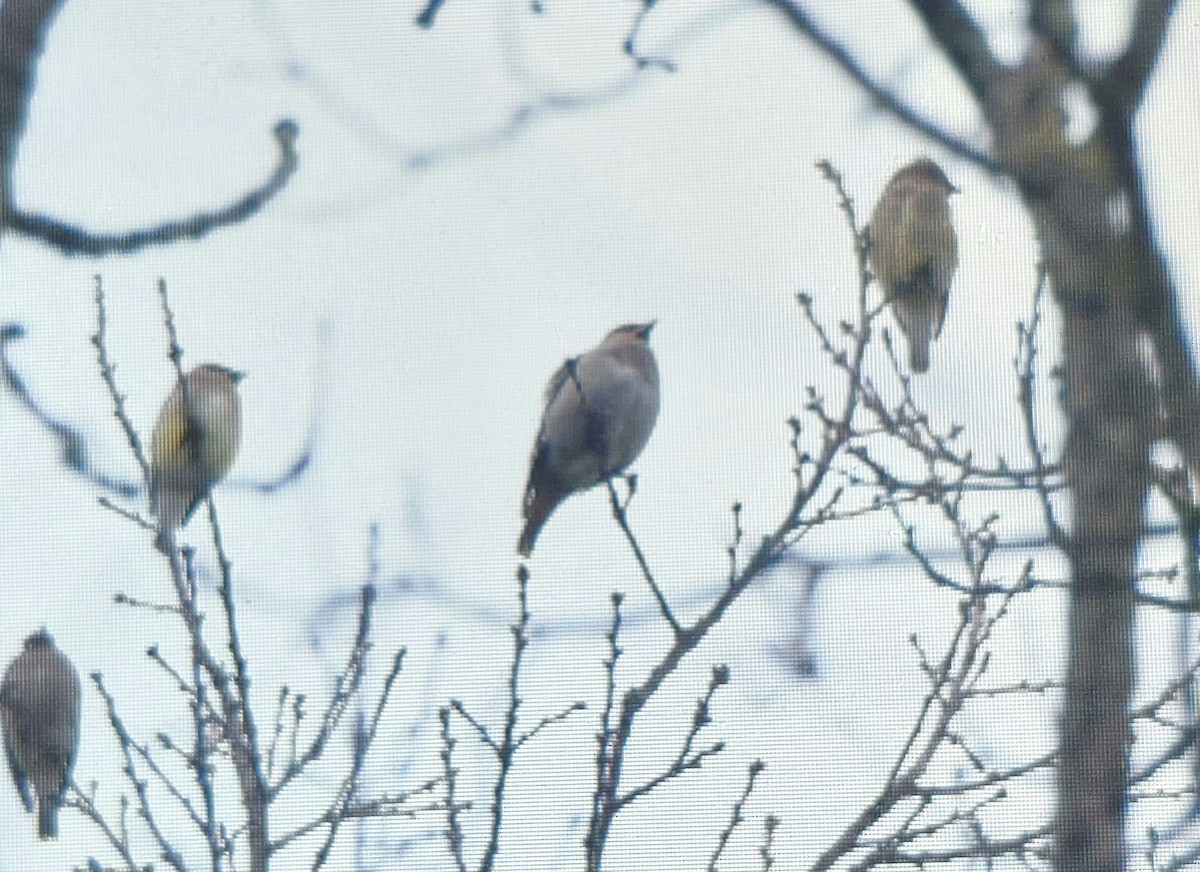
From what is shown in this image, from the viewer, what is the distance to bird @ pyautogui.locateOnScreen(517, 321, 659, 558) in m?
3.48

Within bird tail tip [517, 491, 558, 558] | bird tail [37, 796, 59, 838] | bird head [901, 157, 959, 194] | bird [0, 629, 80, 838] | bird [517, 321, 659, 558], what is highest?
bird head [901, 157, 959, 194]

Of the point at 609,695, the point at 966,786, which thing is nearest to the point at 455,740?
the point at 609,695

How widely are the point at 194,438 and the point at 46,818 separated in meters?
1.05

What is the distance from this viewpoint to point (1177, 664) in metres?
2.43

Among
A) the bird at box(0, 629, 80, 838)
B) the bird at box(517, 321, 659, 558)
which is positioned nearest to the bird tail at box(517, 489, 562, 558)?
the bird at box(517, 321, 659, 558)

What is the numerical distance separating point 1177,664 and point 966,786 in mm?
346

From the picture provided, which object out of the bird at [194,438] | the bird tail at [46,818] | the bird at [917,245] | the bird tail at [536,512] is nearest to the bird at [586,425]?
the bird tail at [536,512]

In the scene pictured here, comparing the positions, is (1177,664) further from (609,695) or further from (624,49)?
(624,49)

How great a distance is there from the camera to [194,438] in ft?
13.4

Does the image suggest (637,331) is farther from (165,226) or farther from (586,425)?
(165,226)

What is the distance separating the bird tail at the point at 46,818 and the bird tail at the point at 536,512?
1047mm

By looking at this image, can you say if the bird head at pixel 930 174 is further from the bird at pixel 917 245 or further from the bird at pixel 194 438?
the bird at pixel 194 438

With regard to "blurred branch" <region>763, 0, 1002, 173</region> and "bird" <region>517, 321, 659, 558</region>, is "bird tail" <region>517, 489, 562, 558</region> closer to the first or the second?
"bird" <region>517, 321, 659, 558</region>

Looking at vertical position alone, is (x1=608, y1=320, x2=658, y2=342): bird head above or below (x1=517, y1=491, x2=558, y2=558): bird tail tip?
above
